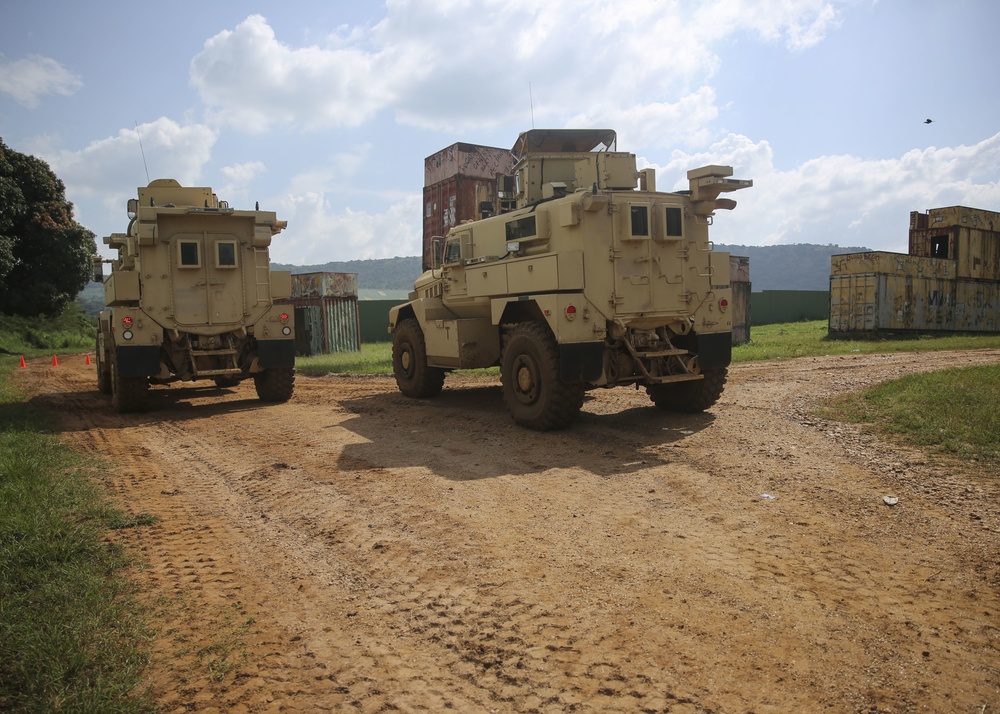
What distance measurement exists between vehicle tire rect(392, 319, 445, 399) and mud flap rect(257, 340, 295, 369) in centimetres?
175

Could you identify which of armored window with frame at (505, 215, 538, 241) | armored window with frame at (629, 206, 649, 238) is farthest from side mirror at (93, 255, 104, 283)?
armored window with frame at (629, 206, 649, 238)

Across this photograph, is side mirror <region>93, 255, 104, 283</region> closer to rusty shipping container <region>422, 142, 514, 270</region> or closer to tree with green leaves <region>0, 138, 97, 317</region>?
rusty shipping container <region>422, 142, 514, 270</region>

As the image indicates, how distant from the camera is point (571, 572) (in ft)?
14.0

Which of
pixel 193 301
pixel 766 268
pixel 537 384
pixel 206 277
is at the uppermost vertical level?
pixel 766 268

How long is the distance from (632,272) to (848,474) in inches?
129

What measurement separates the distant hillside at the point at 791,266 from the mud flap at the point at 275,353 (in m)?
138

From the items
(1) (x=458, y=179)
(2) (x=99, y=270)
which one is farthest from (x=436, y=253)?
(1) (x=458, y=179)

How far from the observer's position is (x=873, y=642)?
3402mm

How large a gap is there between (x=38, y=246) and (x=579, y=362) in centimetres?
2905

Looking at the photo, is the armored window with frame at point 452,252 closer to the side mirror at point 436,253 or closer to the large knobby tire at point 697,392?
the side mirror at point 436,253

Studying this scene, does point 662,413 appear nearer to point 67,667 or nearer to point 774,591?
point 774,591

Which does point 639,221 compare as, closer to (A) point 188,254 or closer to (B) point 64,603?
(B) point 64,603

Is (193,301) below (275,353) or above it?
above

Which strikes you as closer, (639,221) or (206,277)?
(639,221)
